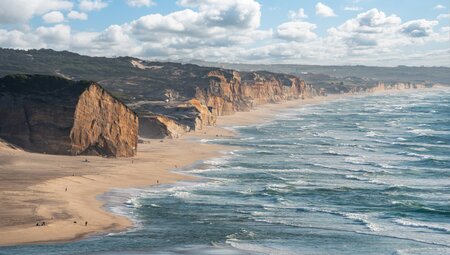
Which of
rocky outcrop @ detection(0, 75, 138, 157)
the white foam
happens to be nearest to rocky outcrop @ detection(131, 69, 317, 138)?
rocky outcrop @ detection(0, 75, 138, 157)

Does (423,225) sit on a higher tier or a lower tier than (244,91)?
lower

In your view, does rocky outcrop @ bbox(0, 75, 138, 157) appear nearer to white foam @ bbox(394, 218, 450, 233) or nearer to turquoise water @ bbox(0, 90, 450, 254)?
turquoise water @ bbox(0, 90, 450, 254)

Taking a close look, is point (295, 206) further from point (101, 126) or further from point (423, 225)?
point (101, 126)

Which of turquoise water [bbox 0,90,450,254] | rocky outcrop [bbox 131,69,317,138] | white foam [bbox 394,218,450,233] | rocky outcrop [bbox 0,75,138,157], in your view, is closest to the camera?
turquoise water [bbox 0,90,450,254]

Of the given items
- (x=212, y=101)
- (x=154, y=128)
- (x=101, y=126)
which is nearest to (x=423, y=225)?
(x=101, y=126)

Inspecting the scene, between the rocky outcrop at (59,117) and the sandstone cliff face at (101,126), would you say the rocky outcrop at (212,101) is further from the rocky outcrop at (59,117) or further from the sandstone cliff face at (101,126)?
the rocky outcrop at (59,117)

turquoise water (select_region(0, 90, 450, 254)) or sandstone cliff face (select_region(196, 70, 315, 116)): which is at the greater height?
sandstone cliff face (select_region(196, 70, 315, 116))

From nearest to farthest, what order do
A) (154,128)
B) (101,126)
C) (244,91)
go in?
(101,126) < (154,128) < (244,91)
